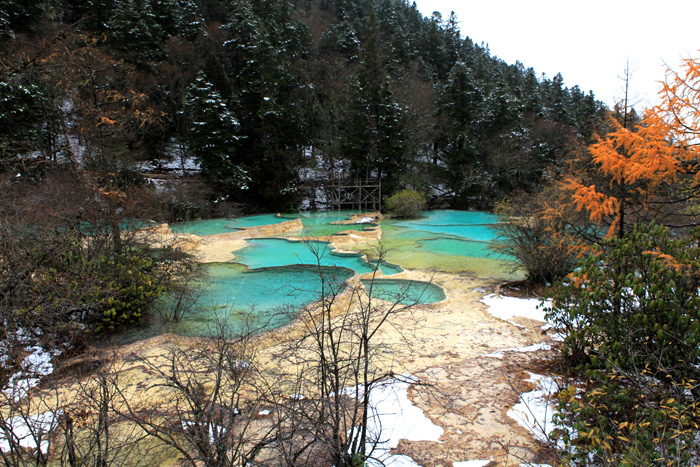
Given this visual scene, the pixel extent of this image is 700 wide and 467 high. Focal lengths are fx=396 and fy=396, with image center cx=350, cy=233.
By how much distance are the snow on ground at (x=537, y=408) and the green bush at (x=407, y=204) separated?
1969 cm

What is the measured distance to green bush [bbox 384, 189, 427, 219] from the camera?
2425 cm

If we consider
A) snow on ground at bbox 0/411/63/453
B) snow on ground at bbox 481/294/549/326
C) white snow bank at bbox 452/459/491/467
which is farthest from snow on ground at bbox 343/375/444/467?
snow on ground at bbox 481/294/549/326

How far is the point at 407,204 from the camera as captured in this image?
79.4 ft

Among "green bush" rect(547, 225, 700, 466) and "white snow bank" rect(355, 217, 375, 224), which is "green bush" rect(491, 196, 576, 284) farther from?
"white snow bank" rect(355, 217, 375, 224)

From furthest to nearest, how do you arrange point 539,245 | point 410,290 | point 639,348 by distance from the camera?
1. point 410,290
2. point 539,245
3. point 639,348

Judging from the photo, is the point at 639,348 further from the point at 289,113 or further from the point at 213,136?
the point at 289,113

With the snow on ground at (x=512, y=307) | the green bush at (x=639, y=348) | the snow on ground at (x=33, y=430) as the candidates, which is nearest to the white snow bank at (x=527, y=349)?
the snow on ground at (x=512, y=307)

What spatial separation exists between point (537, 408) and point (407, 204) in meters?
20.3

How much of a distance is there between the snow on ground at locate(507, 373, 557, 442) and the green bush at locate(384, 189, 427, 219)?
775 inches

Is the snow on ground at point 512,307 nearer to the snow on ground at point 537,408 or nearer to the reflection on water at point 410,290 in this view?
the reflection on water at point 410,290

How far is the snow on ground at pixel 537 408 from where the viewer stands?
12.8ft

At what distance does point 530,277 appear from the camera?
9242 millimetres

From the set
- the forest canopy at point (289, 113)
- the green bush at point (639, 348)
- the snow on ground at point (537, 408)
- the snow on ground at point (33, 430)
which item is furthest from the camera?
the forest canopy at point (289, 113)

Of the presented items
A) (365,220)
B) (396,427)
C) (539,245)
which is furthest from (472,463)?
(365,220)
